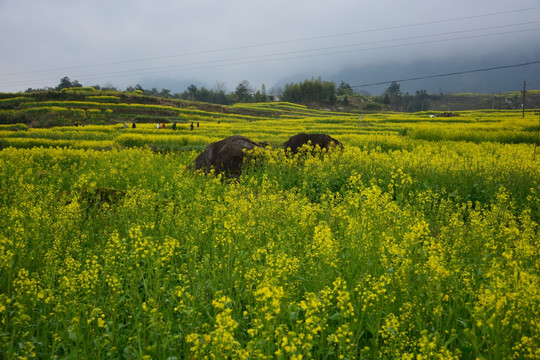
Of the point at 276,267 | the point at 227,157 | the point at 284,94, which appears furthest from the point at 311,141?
the point at 284,94

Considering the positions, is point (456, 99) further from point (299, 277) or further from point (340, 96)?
point (299, 277)

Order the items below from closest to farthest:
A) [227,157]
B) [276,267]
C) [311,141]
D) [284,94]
→ [276,267], [227,157], [311,141], [284,94]

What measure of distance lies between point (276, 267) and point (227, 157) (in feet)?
28.9

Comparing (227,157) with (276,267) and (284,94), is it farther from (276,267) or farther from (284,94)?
(284,94)

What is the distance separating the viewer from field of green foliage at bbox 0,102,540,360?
279 cm

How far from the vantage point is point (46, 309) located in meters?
3.62

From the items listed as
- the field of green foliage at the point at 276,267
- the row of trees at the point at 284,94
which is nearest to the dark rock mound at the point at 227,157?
the field of green foliage at the point at 276,267

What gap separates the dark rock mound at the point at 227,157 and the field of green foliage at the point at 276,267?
58 cm

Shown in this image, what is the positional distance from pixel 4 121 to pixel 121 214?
3828 centimetres

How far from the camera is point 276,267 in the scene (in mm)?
3959

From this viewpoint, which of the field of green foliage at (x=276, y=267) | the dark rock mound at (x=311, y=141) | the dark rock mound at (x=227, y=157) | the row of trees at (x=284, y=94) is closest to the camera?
the field of green foliage at (x=276, y=267)

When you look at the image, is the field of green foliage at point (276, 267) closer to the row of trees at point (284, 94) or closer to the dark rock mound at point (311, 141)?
the dark rock mound at point (311, 141)

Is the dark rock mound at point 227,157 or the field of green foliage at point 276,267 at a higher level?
the dark rock mound at point 227,157

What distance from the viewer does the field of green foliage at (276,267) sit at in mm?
2793
